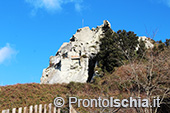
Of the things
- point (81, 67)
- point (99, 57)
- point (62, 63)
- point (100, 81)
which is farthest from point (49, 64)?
point (100, 81)

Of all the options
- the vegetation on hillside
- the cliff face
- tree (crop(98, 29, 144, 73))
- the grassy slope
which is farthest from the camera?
the cliff face

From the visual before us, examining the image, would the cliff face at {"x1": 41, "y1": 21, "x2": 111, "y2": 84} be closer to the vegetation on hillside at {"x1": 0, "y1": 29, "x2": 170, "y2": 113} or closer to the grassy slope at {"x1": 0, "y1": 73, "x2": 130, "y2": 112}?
the vegetation on hillside at {"x1": 0, "y1": 29, "x2": 170, "y2": 113}

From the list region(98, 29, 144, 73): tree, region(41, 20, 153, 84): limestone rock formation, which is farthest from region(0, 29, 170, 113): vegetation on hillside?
region(41, 20, 153, 84): limestone rock formation

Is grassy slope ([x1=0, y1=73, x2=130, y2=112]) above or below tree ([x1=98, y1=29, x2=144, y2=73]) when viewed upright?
below

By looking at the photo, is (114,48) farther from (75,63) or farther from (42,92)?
(42,92)

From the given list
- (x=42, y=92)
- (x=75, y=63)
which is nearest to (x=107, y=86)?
(x=42, y=92)

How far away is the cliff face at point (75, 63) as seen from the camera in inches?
1328

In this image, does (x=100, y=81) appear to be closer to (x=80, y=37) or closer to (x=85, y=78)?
(x=85, y=78)

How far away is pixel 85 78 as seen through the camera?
3294 cm

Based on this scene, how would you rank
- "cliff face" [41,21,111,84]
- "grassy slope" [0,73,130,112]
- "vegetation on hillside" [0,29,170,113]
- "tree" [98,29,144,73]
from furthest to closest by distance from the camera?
"cliff face" [41,21,111,84] → "tree" [98,29,144,73] → "grassy slope" [0,73,130,112] → "vegetation on hillside" [0,29,170,113]

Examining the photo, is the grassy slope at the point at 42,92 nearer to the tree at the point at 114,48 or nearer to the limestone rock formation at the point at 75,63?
the tree at the point at 114,48

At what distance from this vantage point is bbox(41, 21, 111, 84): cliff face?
111ft

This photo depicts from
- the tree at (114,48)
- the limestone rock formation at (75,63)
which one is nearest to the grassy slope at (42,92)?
the tree at (114,48)

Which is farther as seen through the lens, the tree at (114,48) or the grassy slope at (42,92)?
the tree at (114,48)
